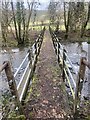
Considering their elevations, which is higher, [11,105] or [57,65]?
[11,105]

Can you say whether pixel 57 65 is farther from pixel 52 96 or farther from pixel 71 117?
pixel 71 117

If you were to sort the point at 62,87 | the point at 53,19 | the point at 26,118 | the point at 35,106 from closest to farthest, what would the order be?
the point at 26,118 → the point at 35,106 → the point at 62,87 → the point at 53,19

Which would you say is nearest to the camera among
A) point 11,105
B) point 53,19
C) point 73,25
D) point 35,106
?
point 11,105

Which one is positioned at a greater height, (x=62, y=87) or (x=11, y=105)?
(x=11, y=105)

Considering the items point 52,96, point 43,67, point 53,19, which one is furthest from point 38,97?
point 53,19

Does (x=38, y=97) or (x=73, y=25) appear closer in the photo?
(x=38, y=97)

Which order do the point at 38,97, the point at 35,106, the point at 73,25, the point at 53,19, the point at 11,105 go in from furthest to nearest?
1. the point at 53,19
2. the point at 73,25
3. the point at 38,97
4. the point at 35,106
5. the point at 11,105

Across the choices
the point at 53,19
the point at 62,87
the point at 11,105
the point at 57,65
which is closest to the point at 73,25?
the point at 53,19

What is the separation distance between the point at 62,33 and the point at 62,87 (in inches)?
911

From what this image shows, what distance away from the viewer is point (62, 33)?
2848 cm

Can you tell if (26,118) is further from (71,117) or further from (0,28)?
(0,28)

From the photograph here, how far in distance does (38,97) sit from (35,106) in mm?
466

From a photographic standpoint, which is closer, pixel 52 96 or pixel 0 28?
pixel 52 96

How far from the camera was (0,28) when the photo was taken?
2098cm
